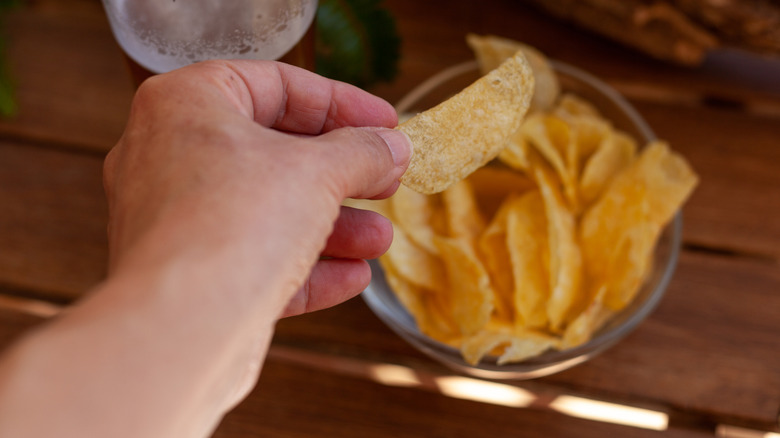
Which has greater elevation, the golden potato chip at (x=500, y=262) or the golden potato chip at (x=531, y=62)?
the golden potato chip at (x=531, y=62)

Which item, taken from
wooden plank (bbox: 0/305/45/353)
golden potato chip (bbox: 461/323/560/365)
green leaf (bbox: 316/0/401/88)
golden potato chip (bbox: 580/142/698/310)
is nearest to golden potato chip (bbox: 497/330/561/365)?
golden potato chip (bbox: 461/323/560/365)

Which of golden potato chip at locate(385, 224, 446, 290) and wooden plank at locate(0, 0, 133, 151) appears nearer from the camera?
golden potato chip at locate(385, 224, 446, 290)

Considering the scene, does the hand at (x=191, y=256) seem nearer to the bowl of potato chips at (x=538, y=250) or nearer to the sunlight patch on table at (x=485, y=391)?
the bowl of potato chips at (x=538, y=250)

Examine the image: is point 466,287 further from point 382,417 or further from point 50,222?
point 50,222

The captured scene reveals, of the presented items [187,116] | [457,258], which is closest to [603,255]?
[457,258]

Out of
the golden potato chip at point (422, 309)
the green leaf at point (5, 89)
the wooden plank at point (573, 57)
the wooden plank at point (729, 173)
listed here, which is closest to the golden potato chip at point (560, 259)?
the golden potato chip at point (422, 309)

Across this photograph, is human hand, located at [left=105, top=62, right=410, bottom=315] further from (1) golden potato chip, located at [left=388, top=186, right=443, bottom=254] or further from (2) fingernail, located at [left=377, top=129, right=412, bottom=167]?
(1) golden potato chip, located at [left=388, top=186, right=443, bottom=254]
